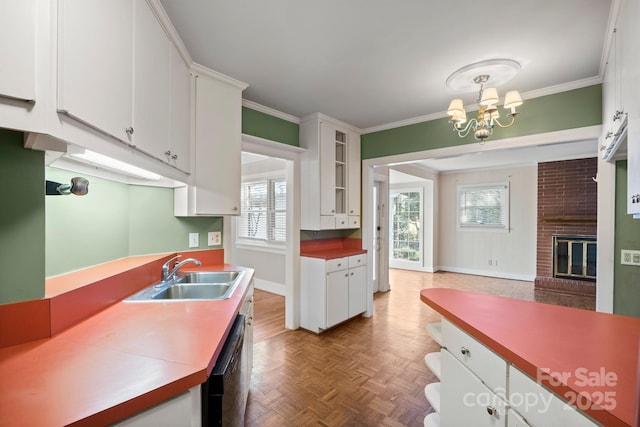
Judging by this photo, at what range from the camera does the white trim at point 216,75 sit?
2.10 meters

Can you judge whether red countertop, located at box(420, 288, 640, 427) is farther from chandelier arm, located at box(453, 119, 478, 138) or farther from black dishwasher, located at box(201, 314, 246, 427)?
chandelier arm, located at box(453, 119, 478, 138)

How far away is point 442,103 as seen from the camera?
113 inches

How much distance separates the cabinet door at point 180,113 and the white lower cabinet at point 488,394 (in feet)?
6.22

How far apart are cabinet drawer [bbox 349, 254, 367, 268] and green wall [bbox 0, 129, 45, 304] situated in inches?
112

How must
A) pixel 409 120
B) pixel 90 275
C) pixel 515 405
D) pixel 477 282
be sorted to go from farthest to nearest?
pixel 477 282, pixel 409 120, pixel 90 275, pixel 515 405

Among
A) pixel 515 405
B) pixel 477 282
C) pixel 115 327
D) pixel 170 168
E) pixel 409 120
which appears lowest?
pixel 477 282

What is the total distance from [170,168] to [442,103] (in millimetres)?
2639

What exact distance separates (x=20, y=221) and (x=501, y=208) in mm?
7231

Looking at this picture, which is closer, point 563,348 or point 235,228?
point 563,348

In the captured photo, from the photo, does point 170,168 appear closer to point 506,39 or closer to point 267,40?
point 267,40

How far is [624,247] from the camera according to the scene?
211 cm

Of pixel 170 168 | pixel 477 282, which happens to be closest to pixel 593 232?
pixel 477 282

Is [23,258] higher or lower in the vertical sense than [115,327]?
higher

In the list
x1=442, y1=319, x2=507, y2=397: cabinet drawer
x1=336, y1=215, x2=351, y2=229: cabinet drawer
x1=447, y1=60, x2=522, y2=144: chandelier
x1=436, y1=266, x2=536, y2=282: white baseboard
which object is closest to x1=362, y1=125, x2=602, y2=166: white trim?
x1=447, y1=60, x2=522, y2=144: chandelier
